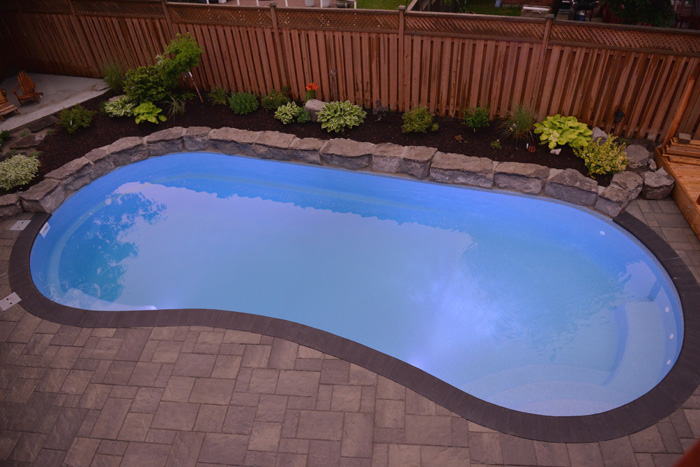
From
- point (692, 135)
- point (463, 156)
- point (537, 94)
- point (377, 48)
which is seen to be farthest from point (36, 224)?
point (692, 135)

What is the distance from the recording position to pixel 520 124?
696 cm

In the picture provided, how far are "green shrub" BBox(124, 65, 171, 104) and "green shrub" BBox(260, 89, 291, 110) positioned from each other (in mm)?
1749

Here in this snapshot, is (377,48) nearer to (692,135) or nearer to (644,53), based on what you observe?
(644,53)

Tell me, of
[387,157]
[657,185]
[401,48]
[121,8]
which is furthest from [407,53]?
[121,8]

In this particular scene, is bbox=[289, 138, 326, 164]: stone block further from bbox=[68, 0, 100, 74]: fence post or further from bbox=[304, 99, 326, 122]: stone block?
bbox=[68, 0, 100, 74]: fence post

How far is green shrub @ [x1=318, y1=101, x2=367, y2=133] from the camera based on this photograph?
7.68 metres

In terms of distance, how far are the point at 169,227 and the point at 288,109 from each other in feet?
9.34

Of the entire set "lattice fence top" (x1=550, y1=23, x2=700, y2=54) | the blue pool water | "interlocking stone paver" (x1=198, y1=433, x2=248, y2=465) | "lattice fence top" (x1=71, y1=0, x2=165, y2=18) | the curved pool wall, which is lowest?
the blue pool water

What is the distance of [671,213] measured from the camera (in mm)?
6023

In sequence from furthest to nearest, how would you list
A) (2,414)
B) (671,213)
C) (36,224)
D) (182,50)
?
1. (182,50)
2. (36,224)
3. (671,213)
4. (2,414)

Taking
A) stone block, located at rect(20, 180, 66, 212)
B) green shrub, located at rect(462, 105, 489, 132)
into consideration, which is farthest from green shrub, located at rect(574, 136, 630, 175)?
stone block, located at rect(20, 180, 66, 212)

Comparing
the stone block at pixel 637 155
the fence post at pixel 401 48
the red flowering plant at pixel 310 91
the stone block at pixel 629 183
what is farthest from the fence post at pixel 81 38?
the stone block at pixel 637 155

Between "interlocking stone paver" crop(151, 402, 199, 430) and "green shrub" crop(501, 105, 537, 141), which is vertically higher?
"green shrub" crop(501, 105, 537, 141)

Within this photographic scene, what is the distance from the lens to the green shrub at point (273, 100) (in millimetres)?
8227
